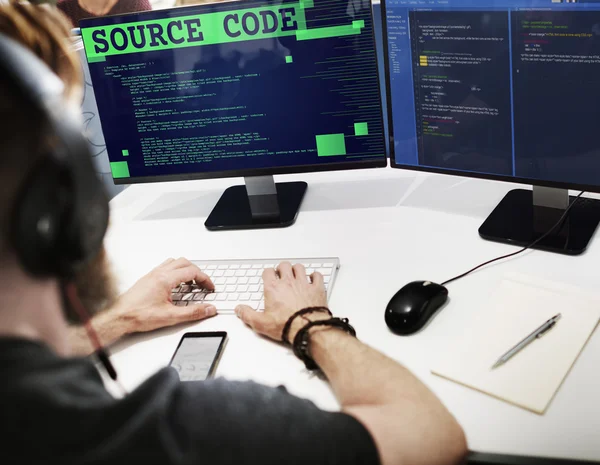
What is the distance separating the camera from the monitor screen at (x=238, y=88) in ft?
4.21

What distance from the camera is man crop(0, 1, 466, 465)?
20.7 inches

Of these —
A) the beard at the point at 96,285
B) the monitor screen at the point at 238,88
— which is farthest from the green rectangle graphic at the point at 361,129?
the beard at the point at 96,285

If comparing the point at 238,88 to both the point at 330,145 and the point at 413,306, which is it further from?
the point at 413,306

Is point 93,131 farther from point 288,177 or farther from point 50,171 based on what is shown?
point 50,171

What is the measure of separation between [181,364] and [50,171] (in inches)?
22.3

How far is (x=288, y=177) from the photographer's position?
168cm

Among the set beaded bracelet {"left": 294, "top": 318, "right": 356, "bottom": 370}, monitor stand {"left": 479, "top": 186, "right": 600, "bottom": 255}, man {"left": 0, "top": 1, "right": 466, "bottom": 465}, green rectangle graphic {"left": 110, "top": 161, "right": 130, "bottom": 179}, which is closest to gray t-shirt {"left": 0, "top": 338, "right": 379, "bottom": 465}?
man {"left": 0, "top": 1, "right": 466, "bottom": 465}

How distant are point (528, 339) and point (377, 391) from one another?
0.84 ft

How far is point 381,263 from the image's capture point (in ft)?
4.02

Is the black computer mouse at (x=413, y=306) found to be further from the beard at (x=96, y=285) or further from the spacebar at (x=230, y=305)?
the beard at (x=96, y=285)

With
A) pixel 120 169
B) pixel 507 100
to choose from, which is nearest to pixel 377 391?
pixel 507 100

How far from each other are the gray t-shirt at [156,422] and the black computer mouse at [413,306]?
0.31 metres

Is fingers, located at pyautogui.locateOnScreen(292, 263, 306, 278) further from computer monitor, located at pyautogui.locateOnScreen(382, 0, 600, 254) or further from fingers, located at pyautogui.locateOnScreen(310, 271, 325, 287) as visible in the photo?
computer monitor, located at pyautogui.locateOnScreen(382, 0, 600, 254)

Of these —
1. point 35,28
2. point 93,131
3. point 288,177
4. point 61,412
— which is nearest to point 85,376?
point 61,412
